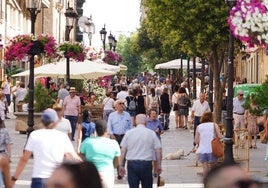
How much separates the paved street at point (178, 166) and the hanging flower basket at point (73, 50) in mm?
4062

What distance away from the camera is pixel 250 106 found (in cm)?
1964

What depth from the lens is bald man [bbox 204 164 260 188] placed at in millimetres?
3189

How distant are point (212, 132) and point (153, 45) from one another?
64.0 m

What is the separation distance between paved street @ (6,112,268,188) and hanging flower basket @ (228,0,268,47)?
2.03m

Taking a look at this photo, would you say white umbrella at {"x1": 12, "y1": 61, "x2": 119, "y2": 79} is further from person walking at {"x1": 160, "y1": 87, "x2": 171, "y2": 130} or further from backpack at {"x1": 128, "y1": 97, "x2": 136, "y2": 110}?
backpack at {"x1": 128, "y1": 97, "x2": 136, "y2": 110}

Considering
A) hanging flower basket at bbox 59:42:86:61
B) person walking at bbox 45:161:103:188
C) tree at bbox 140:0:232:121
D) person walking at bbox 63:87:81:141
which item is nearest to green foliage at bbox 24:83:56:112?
person walking at bbox 63:87:81:141

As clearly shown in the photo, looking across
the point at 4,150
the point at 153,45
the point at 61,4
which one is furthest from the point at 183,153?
the point at 61,4

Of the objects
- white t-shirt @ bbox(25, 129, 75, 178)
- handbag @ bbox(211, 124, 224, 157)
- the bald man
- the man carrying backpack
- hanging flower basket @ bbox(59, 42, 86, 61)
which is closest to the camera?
the bald man

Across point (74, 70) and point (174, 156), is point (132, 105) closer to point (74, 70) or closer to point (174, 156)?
point (74, 70)

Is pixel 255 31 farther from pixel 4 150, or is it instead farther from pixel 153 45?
pixel 153 45

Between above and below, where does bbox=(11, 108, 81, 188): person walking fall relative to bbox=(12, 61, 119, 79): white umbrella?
below

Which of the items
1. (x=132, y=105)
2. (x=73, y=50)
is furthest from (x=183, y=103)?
(x=73, y=50)

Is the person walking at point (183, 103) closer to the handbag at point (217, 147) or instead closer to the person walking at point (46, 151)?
the handbag at point (217, 147)

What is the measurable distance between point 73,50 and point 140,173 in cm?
2259
